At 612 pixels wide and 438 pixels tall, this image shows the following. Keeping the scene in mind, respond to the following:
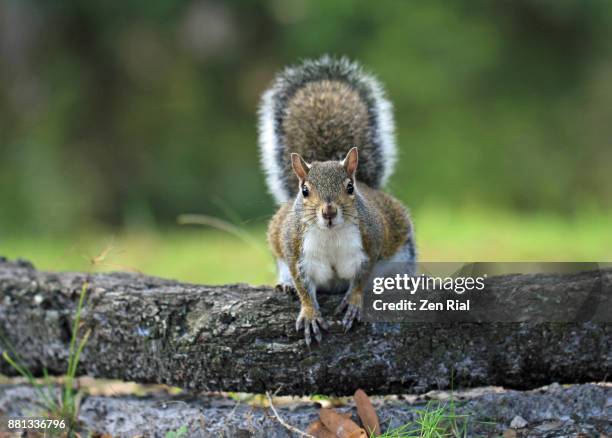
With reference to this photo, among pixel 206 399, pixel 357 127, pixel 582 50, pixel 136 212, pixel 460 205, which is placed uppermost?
pixel 582 50


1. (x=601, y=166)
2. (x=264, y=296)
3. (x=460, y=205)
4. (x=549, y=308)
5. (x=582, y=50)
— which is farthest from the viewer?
(x=582, y=50)

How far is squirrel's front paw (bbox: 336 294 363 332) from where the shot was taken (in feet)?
6.81

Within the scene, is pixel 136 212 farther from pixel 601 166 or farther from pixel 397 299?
pixel 397 299

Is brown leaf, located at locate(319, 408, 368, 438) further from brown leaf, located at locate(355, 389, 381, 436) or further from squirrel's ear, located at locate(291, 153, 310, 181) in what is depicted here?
squirrel's ear, located at locate(291, 153, 310, 181)

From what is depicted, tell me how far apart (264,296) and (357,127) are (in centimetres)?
72

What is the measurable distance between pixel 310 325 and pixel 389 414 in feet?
0.98

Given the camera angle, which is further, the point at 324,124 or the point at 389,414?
→ the point at 324,124

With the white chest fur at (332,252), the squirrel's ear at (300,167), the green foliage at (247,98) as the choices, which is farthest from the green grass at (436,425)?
the green foliage at (247,98)

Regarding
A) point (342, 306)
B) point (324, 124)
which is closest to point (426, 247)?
point (324, 124)

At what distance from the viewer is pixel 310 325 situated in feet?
6.81

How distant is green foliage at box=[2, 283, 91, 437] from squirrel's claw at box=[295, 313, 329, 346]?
63 centimetres

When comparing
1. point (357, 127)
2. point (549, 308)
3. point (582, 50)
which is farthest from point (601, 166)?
point (549, 308)

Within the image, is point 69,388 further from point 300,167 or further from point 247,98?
point 247,98

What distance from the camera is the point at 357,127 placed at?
266 cm
